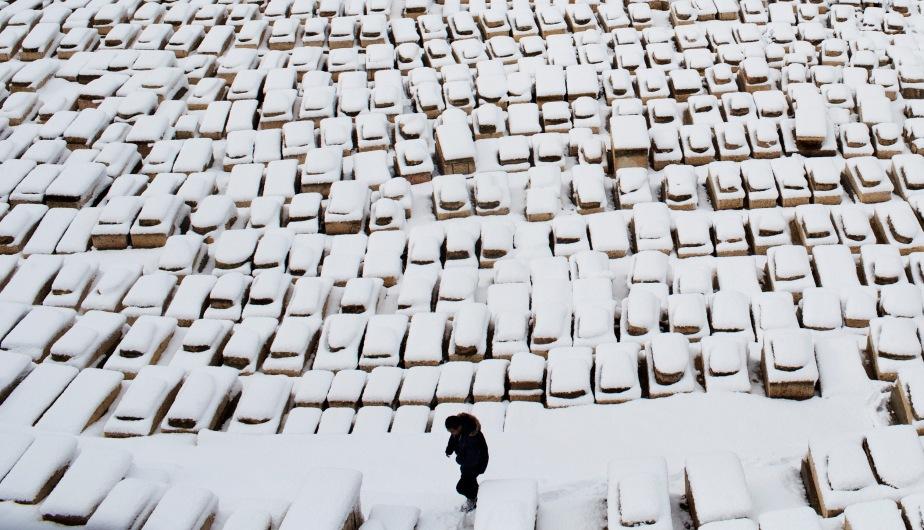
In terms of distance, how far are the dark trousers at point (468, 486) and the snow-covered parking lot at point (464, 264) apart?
4.5 inches

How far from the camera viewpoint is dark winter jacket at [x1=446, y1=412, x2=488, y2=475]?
3.98 m

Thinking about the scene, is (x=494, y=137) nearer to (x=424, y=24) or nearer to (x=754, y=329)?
(x=424, y=24)

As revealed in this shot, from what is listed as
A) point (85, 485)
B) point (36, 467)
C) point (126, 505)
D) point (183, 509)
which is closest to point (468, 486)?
point (183, 509)

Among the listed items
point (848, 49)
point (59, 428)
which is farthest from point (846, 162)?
point (59, 428)

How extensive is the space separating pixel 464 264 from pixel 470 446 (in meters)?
2.56

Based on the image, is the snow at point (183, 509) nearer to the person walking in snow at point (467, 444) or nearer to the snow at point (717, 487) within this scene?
the person walking in snow at point (467, 444)

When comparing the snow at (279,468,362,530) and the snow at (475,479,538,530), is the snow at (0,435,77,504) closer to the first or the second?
the snow at (279,468,362,530)

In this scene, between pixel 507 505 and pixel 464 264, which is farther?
pixel 464 264

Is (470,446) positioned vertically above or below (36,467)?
above

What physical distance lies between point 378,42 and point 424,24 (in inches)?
20.6

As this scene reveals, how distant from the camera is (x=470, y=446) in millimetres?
4004

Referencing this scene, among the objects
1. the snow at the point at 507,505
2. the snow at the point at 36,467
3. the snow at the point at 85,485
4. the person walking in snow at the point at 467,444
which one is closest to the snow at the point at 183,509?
the snow at the point at 85,485

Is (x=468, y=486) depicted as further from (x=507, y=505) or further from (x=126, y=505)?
(x=126, y=505)

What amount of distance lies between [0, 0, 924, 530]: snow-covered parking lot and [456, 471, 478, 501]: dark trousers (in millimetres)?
114
